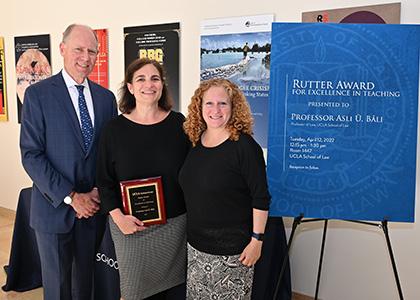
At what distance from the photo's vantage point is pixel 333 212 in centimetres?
204

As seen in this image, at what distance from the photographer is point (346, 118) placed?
6.51 feet

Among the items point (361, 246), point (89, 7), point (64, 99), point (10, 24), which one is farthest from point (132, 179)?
point (10, 24)

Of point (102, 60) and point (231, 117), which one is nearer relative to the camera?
point (231, 117)

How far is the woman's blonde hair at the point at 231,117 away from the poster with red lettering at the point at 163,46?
1.69m

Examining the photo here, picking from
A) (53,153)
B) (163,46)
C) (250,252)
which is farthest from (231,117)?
(163,46)

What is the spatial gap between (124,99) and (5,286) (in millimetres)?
2011

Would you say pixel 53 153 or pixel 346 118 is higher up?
pixel 346 118

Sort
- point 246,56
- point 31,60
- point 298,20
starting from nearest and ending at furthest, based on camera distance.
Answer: point 298,20, point 246,56, point 31,60

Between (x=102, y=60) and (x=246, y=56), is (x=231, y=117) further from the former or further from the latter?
(x=102, y=60)

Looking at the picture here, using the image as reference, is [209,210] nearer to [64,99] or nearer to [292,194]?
[292,194]

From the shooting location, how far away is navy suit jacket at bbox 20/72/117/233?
83.0 inches

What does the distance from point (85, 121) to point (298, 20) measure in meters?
1.59

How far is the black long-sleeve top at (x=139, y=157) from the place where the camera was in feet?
6.61

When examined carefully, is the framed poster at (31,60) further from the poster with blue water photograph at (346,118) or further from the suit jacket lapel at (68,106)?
the poster with blue water photograph at (346,118)
